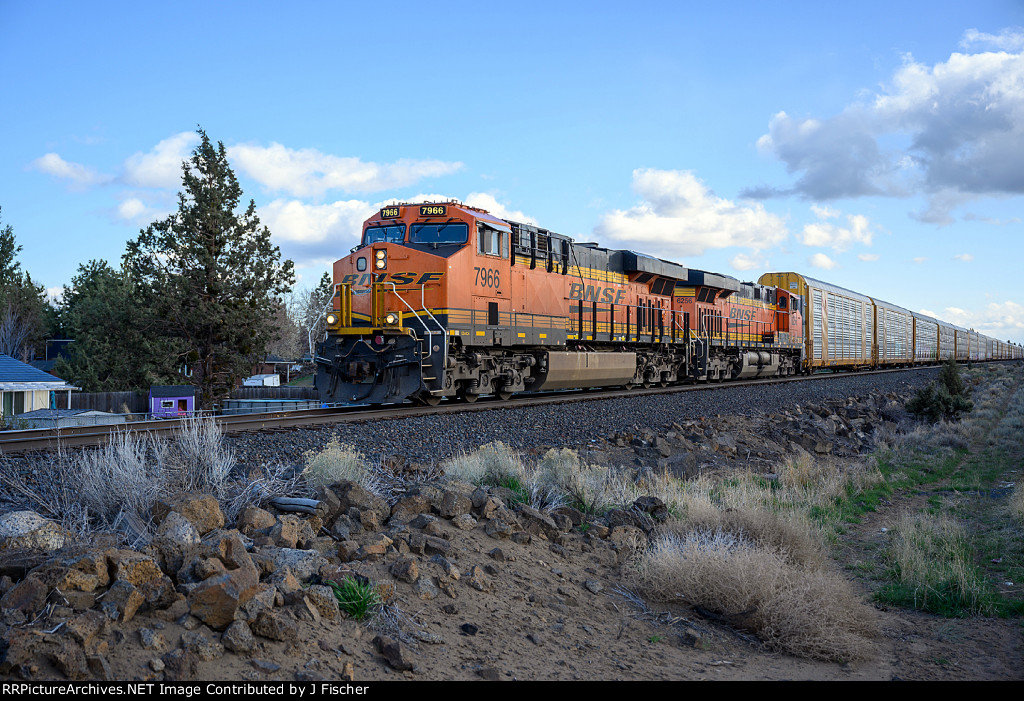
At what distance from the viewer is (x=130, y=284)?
48.9 m

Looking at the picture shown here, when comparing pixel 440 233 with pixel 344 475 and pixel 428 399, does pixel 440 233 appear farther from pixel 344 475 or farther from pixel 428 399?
pixel 344 475

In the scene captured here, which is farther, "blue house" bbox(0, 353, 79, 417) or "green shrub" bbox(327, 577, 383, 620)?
"blue house" bbox(0, 353, 79, 417)

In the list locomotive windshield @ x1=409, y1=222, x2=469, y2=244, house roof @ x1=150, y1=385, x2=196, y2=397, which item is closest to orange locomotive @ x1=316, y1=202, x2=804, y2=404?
locomotive windshield @ x1=409, y1=222, x2=469, y2=244

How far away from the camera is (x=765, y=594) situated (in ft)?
17.0

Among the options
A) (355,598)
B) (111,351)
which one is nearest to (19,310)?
(111,351)

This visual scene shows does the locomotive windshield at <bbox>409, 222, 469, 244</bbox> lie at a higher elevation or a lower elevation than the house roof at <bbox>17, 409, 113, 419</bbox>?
higher

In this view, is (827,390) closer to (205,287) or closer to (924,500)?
(924,500)

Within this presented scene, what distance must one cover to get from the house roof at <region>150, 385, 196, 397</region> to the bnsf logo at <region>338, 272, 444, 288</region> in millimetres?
19643

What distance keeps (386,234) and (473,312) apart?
2589 mm

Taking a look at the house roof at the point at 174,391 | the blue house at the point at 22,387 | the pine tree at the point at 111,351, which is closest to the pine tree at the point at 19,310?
the pine tree at the point at 111,351

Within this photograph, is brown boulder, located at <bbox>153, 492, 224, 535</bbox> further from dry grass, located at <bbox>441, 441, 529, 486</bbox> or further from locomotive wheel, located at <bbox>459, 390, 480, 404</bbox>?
locomotive wheel, located at <bbox>459, 390, 480, 404</bbox>

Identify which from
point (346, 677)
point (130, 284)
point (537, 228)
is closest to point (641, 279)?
point (537, 228)

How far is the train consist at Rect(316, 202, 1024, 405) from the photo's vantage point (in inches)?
535
